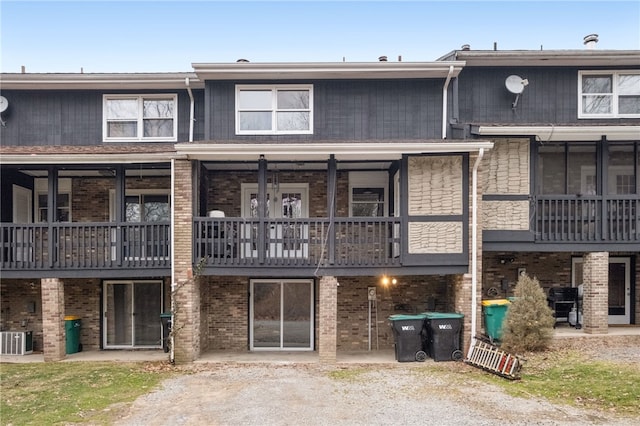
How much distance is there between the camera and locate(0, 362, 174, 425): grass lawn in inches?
275

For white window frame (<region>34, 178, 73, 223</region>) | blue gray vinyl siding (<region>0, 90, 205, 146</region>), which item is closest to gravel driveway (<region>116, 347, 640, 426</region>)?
white window frame (<region>34, 178, 73, 223</region>)

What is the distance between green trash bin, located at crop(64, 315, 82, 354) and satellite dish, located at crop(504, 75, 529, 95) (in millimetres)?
13541

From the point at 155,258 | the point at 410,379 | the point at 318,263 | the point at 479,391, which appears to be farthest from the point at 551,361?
the point at 155,258

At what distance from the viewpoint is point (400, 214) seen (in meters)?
10.2

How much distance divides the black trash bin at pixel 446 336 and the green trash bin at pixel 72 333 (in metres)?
9.47

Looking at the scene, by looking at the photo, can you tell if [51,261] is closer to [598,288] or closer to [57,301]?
[57,301]

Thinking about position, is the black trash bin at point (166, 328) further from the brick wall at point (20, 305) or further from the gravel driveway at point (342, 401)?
the brick wall at point (20, 305)

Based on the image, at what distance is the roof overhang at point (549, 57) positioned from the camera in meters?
11.4

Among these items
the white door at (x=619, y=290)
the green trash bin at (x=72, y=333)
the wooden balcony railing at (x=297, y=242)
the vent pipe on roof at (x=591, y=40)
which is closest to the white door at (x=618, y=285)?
the white door at (x=619, y=290)

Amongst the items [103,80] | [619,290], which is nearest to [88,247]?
[103,80]

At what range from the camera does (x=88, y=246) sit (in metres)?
10.7

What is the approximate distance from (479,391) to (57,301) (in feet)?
32.7

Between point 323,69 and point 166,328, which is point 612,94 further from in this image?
point 166,328

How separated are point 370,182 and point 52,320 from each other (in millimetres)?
8996
